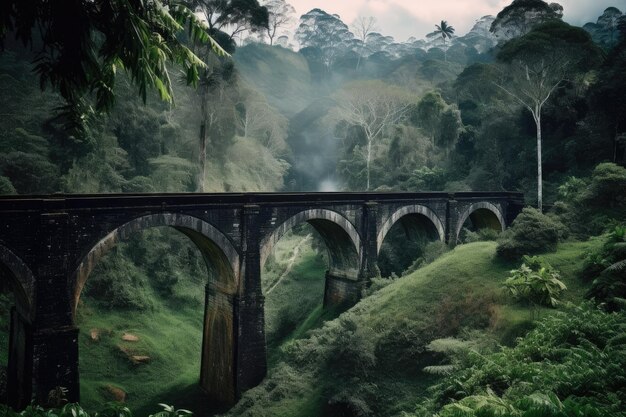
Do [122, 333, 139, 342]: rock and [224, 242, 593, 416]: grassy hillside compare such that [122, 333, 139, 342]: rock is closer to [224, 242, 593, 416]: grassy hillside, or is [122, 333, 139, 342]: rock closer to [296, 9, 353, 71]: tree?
[224, 242, 593, 416]: grassy hillside

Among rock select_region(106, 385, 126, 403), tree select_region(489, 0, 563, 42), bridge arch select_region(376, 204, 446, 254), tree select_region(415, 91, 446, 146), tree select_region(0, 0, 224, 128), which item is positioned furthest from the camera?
tree select_region(415, 91, 446, 146)

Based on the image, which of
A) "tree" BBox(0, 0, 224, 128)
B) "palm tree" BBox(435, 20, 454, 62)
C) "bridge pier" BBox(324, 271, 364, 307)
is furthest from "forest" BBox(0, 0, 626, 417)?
"palm tree" BBox(435, 20, 454, 62)

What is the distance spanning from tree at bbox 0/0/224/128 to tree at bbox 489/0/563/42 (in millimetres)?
45056

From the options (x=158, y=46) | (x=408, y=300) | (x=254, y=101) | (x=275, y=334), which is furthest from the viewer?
(x=254, y=101)

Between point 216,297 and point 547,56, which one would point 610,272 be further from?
point 547,56

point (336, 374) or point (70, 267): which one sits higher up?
point (70, 267)

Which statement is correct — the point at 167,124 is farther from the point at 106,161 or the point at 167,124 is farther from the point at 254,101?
the point at 254,101

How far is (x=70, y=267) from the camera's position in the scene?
13.0 meters

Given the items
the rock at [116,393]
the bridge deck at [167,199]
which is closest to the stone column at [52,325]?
the bridge deck at [167,199]

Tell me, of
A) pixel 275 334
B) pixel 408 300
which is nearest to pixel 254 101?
pixel 275 334

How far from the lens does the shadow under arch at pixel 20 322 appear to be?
12.1m

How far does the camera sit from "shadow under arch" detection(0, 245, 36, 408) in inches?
475

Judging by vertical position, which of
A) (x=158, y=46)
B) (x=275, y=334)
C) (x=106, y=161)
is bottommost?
(x=275, y=334)

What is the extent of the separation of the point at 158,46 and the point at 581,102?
40.5m
